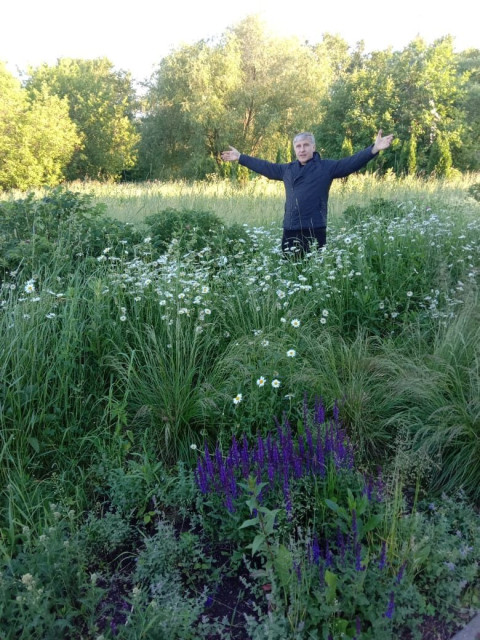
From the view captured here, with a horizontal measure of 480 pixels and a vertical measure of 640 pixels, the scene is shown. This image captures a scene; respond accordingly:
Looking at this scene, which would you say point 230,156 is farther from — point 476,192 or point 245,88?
point 245,88

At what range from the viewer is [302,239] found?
5.61m

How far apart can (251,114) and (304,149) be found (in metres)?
23.0

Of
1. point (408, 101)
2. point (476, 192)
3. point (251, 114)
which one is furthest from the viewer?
point (251, 114)

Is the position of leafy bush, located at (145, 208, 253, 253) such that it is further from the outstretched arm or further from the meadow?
the outstretched arm

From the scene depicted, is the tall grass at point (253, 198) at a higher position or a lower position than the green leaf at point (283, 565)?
higher

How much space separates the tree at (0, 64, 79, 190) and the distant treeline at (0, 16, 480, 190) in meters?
0.06

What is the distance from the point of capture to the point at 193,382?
11.4 feet

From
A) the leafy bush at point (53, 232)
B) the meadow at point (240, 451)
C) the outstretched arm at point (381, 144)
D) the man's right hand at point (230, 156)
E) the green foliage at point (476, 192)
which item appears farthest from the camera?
the man's right hand at point (230, 156)

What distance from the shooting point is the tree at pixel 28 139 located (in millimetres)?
24109

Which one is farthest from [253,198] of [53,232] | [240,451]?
[240,451]

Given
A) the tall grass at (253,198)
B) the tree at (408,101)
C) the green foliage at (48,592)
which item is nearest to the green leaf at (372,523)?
the green foliage at (48,592)

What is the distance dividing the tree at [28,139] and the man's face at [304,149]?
2065 cm

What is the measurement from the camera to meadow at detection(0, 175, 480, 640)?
1979 mm

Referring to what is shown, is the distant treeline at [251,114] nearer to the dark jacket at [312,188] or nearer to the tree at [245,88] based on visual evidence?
the tree at [245,88]
